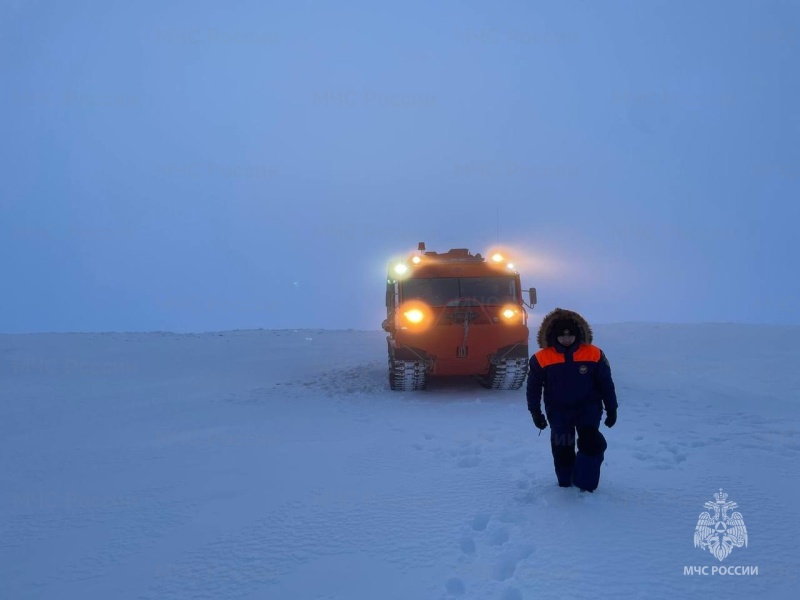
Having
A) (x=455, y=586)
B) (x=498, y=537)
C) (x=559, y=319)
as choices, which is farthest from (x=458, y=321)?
(x=455, y=586)

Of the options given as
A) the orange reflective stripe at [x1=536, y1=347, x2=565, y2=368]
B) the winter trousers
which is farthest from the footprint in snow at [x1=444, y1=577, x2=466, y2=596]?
the orange reflective stripe at [x1=536, y1=347, x2=565, y2=368]

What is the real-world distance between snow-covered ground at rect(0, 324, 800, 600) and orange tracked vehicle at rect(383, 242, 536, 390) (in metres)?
0.55

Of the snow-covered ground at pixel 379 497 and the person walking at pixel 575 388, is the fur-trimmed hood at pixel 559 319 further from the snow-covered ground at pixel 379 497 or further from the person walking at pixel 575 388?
the snow-covered ground at pixel 379 497

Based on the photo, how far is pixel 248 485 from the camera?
511 centimetres

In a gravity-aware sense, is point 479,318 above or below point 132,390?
above

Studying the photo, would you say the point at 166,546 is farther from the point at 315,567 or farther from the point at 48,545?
the point at 315,567

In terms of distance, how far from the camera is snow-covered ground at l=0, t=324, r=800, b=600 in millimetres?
3297

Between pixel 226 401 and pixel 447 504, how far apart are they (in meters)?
6.74

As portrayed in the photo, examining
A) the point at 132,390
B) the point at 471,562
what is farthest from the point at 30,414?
the point at 471,562

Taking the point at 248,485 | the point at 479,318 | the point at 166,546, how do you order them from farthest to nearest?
the point at 479,318 < the point at 248,485 < the point at 166,546

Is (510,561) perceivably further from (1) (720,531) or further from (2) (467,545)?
(1) (720,531)

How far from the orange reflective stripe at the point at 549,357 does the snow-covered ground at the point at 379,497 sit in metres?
1.06

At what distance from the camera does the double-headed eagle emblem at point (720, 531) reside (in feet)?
11.6

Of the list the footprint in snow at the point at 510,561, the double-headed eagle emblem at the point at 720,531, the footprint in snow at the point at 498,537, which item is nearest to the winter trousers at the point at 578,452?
the double-headed eagle emblem at the point at 720,531
